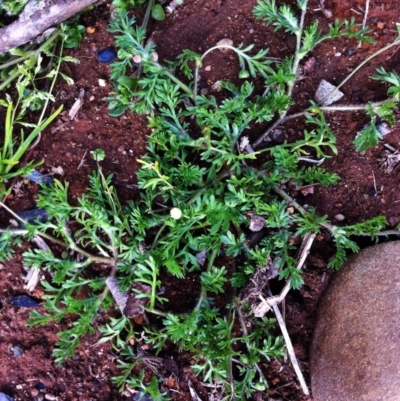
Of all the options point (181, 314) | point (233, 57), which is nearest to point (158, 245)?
point (181, 314)

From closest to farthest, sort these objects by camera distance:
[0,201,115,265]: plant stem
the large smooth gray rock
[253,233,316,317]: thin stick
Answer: the large smooth gray rock
[253,233,316,317]: thin stick
[0,201,115,265]: plant stem

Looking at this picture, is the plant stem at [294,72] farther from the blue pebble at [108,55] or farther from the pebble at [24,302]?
the pebble at [24,302]

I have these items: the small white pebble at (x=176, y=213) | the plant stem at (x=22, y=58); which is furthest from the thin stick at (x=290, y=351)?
the plant stem at (x=22, y=58)

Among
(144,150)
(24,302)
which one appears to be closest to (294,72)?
(144,150)

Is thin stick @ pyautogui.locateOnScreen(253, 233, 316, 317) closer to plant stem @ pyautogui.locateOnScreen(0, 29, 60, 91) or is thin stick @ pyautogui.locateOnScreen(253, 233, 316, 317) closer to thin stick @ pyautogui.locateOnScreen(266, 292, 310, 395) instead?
thin stick @ pyautogui.locateOnScreen(266, 292, 310, 395)

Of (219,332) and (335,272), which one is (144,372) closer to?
(219,332)

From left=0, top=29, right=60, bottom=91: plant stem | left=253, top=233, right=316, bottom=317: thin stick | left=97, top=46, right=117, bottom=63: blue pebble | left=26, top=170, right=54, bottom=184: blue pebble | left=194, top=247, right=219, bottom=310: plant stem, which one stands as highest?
left=0, top=29, right=60, bottom=91: plant stem

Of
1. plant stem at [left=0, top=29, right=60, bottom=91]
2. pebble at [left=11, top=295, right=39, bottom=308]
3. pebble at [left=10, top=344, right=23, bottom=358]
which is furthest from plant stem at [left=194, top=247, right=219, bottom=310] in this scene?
plant stem at [left=0, top=29, right=60, bottom=91]
